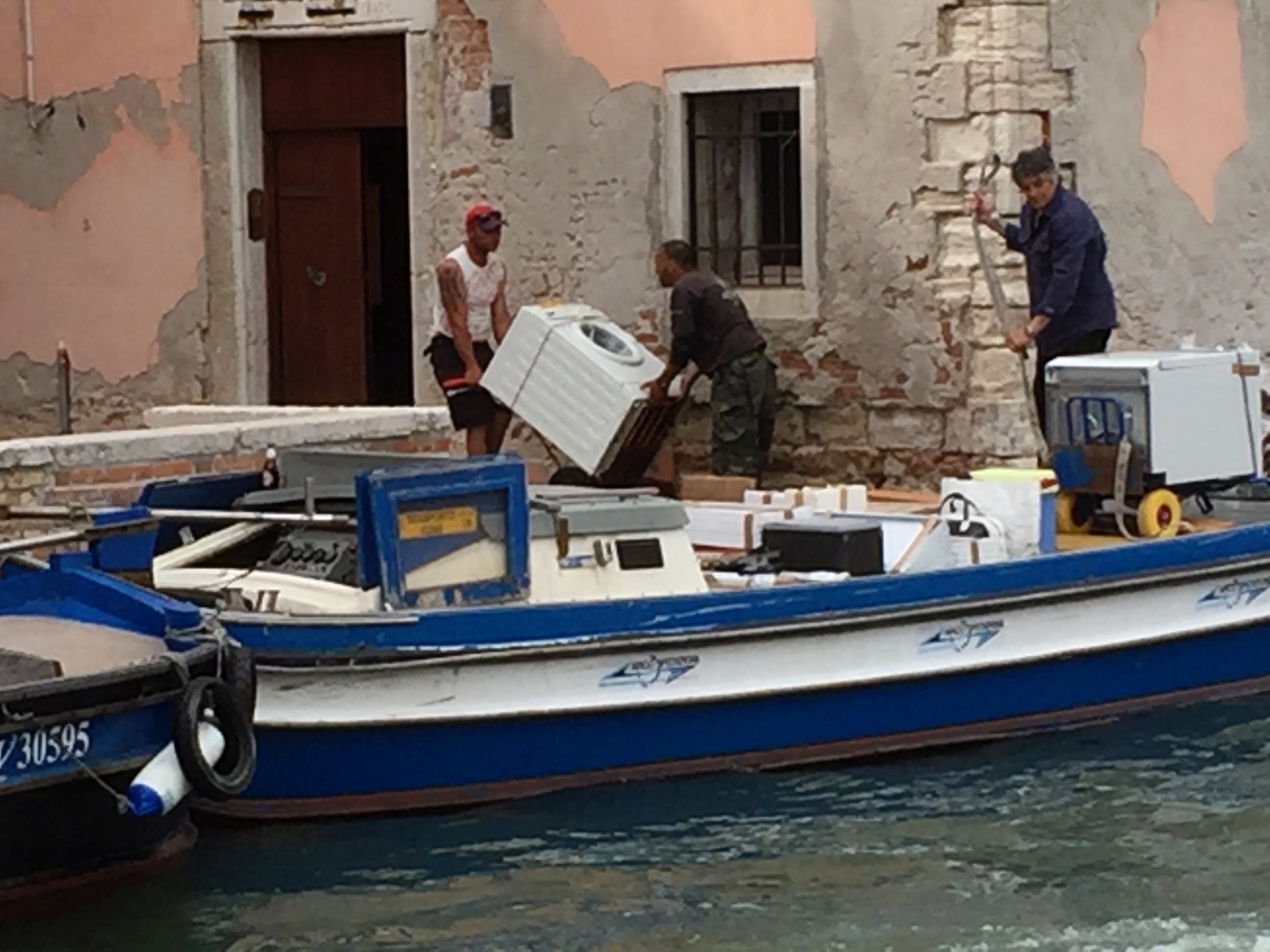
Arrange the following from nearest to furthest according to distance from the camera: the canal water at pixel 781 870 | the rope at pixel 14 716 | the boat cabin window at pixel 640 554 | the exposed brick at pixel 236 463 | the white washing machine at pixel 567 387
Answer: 1. the rope at pixel 14 716
2. the canal water at pixel 781 870
3. the boat cabin window at pixel 640 554
4. the exposed brick at pixel 236 463
5. the white washing machine at pixel 567 387

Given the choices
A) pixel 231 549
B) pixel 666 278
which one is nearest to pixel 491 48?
pixel 666 278

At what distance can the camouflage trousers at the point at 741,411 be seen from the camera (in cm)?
1249

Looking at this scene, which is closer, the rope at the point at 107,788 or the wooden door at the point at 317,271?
the rope at the point at 107,788

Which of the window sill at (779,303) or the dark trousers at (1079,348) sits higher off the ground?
the window sill at (779,303)

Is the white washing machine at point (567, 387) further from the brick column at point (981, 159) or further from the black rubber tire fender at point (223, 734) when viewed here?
the black rubber tire fender at point (223, 734)

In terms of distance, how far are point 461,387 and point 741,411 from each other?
4.34 ft

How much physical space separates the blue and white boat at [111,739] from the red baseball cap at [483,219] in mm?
4583

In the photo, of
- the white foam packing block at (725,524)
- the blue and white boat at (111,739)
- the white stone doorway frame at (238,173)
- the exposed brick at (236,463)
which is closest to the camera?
the blue and white boat at (111,739)

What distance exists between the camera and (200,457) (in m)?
9.74

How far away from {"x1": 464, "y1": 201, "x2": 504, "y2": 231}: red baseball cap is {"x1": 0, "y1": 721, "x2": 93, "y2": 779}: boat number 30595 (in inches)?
210

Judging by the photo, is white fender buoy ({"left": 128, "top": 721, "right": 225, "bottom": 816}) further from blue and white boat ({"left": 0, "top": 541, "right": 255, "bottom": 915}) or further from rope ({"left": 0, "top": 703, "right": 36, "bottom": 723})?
rope ({"left": 0, "top": 703, "right": 36, "bottom": 723})

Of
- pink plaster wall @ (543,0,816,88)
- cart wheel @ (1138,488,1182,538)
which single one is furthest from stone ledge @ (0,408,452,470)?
pink plaster wall @ (543,0,816,88)

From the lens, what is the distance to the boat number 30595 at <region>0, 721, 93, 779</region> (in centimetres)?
699

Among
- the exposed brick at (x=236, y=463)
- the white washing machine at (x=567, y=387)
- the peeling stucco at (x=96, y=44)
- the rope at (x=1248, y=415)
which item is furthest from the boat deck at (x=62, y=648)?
the peeling stucco at (x=96, y=44)
